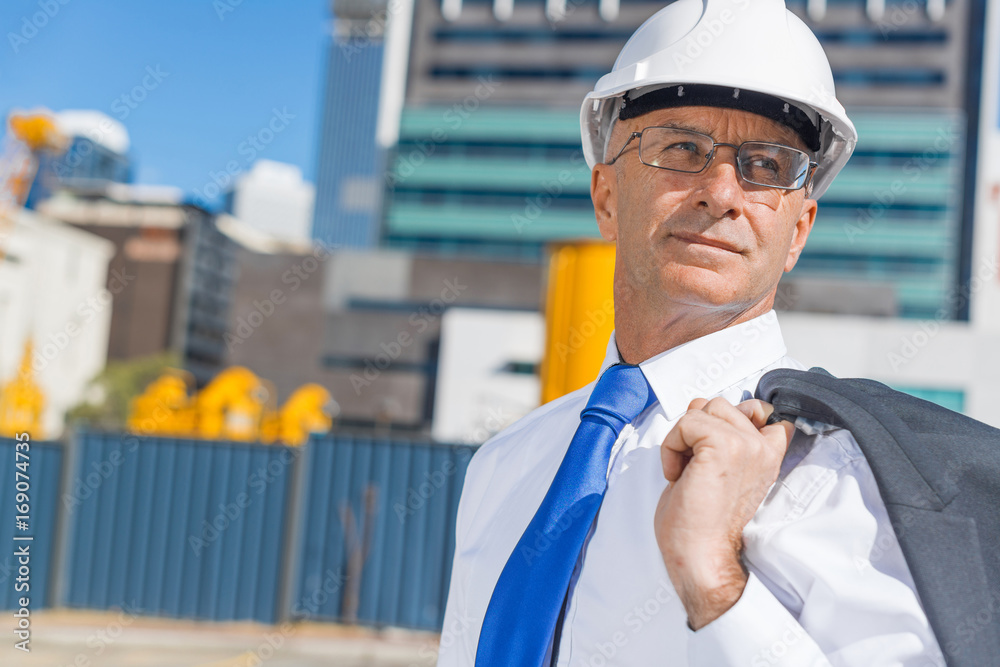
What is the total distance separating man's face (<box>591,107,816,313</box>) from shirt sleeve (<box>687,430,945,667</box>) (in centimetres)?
36

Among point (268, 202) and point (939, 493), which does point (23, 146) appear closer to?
point (939, 493)

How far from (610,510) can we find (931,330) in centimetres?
3223

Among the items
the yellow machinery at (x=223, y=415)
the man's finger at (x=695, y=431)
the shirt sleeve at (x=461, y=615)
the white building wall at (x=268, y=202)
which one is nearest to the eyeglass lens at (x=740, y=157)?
the man's finger at (x=695, y=431)

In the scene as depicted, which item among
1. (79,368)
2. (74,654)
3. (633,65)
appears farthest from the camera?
(79,368)

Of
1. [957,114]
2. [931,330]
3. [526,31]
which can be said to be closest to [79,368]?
[526,31]

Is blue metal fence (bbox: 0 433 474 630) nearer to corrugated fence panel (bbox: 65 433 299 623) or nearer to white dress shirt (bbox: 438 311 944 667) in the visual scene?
corrugated fence panel (bbox: 65 433 299 623)

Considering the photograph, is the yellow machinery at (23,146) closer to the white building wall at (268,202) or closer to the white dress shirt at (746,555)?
the white dress shirt at (746,555)

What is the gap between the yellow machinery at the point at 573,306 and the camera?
5.51m

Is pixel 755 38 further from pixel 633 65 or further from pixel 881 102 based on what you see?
pixel 881 102

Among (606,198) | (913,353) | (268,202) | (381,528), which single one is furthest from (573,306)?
(268,202)

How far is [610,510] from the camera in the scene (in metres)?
1.20

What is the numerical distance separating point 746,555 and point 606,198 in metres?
0.75

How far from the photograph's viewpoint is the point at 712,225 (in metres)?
1.22

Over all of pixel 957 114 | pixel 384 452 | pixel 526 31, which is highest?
pixel 526 31
